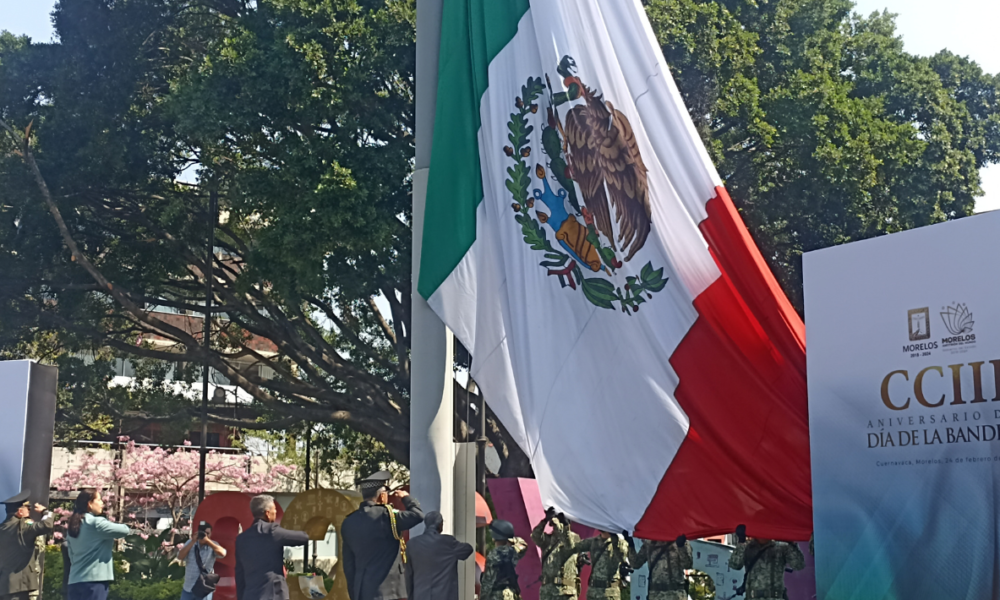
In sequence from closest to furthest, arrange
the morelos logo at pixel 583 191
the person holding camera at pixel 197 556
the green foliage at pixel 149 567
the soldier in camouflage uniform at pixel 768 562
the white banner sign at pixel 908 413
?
the white banner sign at pixel 908 413 < the soldier in camouflage uniform at pixel 768 562 < the morelos logo at pixel 583 191 < the person holding camera at pixel 197 556 < the green foliage at pixel 149 567

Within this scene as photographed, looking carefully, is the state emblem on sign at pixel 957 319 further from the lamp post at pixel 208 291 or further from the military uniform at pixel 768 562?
the lamp post at pixel 208 291

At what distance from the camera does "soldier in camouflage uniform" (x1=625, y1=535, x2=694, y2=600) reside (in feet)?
29.1

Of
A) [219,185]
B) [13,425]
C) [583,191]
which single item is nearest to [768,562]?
[583,191]

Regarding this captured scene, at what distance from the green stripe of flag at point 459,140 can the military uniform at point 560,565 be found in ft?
8.06

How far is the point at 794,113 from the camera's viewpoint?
18.1 meters

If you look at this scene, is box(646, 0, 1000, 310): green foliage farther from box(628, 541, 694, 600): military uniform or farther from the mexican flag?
box(628, 541, 694, 600): military uniform

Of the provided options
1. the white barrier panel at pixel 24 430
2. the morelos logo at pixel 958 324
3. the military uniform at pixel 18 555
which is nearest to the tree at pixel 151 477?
the white barrier panel at pixel 24 430

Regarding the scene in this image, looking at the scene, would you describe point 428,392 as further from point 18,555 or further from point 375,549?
point 18,555

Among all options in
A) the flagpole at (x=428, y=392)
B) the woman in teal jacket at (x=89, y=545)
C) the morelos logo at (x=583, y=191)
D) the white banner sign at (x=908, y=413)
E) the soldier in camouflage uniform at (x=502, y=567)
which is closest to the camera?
the white banner sign at (x=908, y=413)

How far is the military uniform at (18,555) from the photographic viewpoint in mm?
11008

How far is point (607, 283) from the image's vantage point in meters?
8.78

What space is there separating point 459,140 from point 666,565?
13.5ft

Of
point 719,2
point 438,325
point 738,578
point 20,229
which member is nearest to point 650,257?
point 438,325

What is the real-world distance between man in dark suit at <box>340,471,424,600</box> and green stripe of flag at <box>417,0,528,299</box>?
1.96 metres
